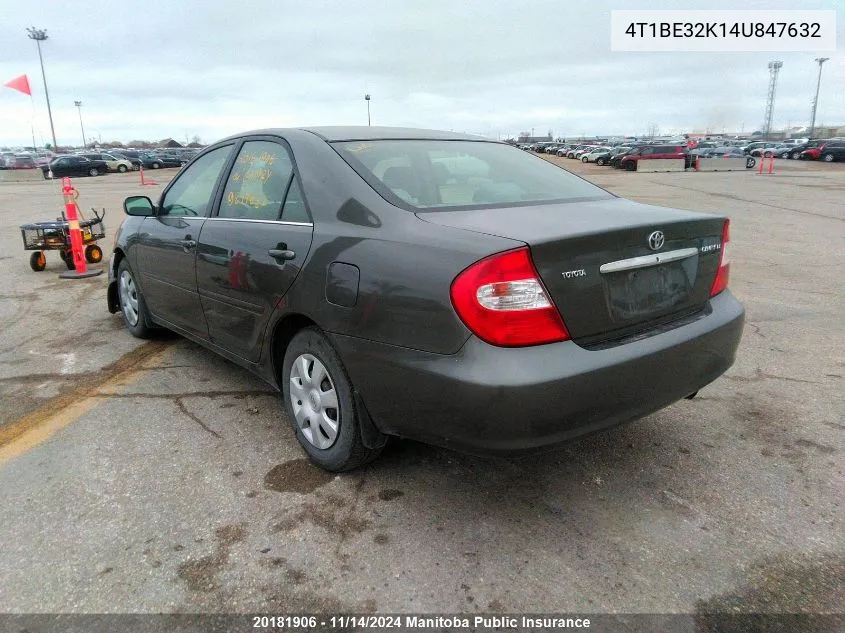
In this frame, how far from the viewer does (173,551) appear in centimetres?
232

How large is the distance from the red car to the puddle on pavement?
3780 cm

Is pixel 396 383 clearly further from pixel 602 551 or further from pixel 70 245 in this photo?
pixel 70 245

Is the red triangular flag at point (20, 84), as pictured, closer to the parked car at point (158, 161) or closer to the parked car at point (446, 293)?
the parked car at point (446, 293)

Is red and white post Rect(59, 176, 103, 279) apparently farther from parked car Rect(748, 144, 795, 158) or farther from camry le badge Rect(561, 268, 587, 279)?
parked car Rect(748, 144, 795, 158)

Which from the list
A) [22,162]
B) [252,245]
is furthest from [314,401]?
[22,162]

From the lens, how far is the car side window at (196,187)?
375cm

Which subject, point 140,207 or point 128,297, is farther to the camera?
point 128,297

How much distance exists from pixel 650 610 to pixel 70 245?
801cm

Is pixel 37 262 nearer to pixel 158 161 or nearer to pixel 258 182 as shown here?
pixel 258 182

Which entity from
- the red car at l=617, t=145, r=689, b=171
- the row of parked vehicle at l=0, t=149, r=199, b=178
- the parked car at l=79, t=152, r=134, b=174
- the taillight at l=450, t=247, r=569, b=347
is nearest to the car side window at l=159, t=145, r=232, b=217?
the taillight at l=450, t=247, r=569, b=347

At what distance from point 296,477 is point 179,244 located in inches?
70.0

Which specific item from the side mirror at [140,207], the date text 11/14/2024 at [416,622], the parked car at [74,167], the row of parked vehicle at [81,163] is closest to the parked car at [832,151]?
the row of parked vehicle at [81,163]

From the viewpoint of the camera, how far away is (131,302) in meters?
4.92

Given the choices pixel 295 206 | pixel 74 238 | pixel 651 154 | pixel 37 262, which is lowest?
pixel 37 262
